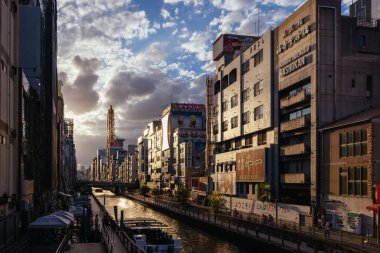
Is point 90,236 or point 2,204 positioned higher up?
point 2,204

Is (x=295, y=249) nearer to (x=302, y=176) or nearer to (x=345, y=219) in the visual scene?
(x=345, y=219)

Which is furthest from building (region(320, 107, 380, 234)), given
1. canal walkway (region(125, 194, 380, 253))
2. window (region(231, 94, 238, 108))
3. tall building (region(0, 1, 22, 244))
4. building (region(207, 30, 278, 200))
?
window (region(231, 94, 238, 108))

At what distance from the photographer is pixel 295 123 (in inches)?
2507

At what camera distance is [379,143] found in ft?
152

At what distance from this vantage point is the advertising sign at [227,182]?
86644mm

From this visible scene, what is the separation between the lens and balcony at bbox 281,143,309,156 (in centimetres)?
6116

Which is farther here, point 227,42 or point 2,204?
point 227,42

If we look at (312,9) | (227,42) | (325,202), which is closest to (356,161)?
(325,202)

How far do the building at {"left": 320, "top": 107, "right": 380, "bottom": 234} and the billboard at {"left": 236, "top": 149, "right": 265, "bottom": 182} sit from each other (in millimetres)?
16575

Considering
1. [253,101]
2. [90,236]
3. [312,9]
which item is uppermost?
[312,9]

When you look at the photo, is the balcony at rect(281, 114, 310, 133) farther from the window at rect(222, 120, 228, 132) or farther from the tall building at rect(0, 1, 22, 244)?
the tall building at rect(0, 1, 22, 244)

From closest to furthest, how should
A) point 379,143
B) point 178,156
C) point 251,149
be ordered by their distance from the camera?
point 379,143
point 251,149
point 178,156

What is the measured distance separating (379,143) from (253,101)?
1390 inches

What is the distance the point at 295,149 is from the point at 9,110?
128ft
